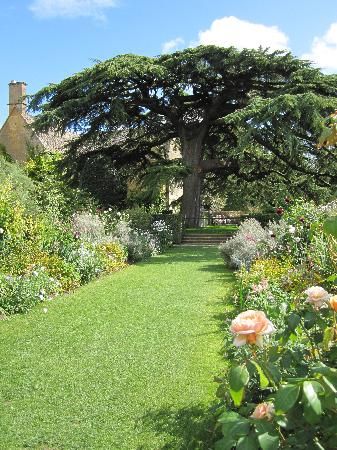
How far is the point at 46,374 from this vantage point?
16.3ft

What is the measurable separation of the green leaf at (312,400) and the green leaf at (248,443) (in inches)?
8.8

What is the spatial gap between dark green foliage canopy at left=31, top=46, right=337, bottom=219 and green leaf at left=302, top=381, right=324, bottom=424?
14.9m

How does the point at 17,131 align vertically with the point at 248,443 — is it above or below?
above

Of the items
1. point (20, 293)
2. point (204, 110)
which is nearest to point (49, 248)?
point (20, 293)

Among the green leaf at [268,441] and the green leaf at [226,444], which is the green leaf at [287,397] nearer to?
the green leaf at [268,441]

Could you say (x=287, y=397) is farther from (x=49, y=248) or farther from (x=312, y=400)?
(x=49, y=248)

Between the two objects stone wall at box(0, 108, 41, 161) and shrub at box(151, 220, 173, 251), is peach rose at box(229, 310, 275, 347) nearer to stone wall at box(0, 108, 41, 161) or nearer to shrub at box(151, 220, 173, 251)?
shrub at box(151, 220, 173, 251)

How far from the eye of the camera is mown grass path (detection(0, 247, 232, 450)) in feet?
12.2

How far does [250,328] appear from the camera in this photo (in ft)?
6.15

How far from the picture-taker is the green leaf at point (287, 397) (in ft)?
5.36

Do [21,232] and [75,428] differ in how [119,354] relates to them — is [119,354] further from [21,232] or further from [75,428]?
[21,232]

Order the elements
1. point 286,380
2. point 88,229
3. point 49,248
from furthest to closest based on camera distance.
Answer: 1. point 88,229
2. point 49,248
3. point 286,380

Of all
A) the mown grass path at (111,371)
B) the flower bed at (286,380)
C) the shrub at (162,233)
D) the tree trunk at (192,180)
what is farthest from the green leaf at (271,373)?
the tree trunk at (192,180)

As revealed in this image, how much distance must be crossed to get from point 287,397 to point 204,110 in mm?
22507
